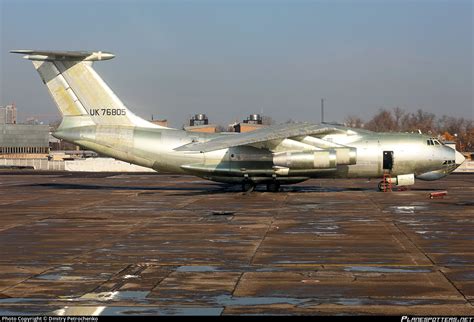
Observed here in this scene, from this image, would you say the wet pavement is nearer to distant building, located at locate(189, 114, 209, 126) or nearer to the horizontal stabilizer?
the horizontal stabilizer

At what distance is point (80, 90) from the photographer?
37688 mm

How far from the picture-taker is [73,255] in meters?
17.3

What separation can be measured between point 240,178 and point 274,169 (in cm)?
185

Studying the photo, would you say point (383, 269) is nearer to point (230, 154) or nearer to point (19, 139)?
point (230, 154)

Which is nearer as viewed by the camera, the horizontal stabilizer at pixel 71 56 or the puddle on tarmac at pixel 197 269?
the puddle on tarmac at pixel 197 269

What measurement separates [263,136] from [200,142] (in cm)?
321

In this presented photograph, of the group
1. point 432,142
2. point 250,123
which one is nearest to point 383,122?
point 250,123

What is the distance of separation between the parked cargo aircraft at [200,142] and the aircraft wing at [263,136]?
6 cm

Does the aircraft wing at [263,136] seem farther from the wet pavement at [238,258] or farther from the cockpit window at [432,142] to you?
the cockpit window at [432,142]

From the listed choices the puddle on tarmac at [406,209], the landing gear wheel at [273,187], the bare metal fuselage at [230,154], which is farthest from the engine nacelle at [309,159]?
the puddle on tarmac at [406,209]

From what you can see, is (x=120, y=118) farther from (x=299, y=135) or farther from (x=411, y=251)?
(x=411, y=251)

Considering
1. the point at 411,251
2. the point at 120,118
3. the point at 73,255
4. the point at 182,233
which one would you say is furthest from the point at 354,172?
the point at 73,255

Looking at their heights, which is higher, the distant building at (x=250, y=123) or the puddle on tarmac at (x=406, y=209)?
the distant building at (x=250, y=123)

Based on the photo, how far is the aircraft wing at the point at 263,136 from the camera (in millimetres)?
34531
